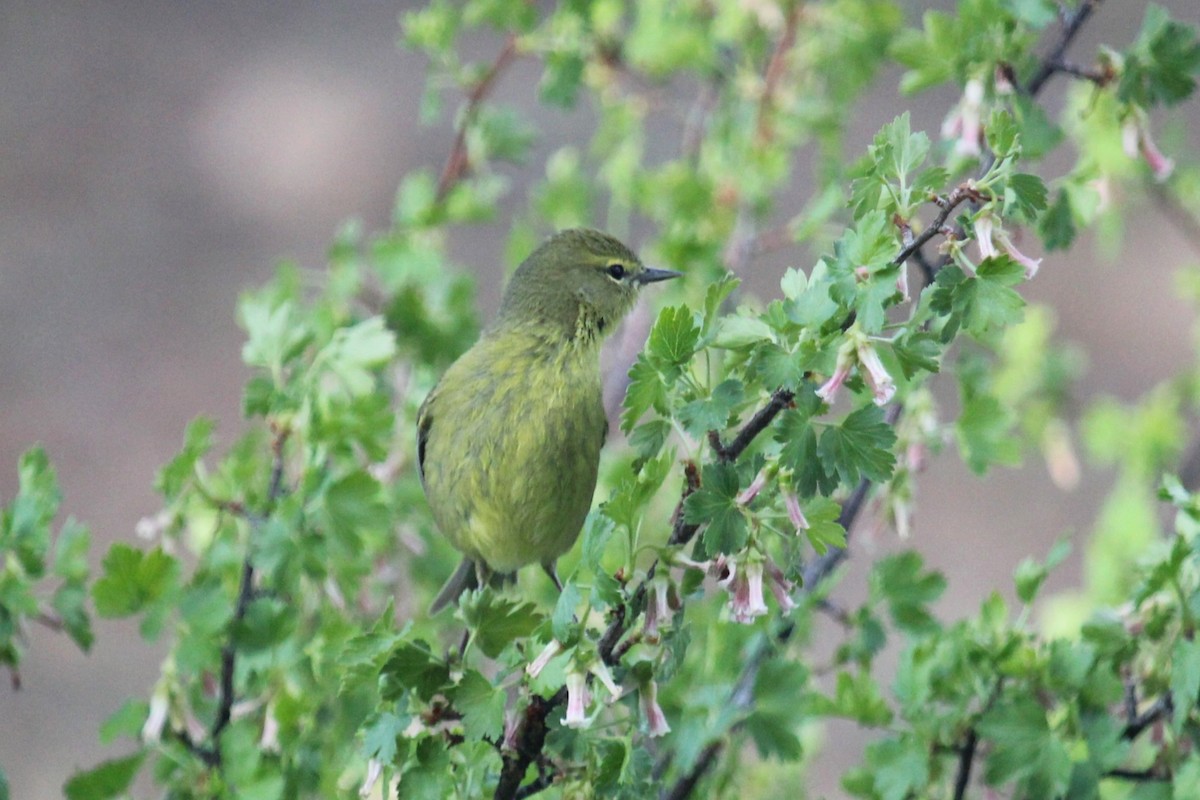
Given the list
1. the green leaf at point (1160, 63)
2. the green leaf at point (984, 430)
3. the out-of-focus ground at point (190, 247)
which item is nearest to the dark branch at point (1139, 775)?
the green leaf at point (984, 430)

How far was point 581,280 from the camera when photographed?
2098 millimetres

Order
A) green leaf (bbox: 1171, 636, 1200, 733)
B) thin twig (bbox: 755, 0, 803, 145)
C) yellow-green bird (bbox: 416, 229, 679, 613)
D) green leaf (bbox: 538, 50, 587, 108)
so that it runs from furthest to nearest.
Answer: thin twig (bbox: 755, 0, 803, 145), green leaf (bbox: 538, 50, 587, 108), yellow-green bird (bbox: 416, 229, 679, 613), green leaf (bbox: 1171, 636, 1200, 733)

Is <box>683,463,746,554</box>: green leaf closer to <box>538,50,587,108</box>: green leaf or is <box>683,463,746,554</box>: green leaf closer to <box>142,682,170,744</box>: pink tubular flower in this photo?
<box>142,682,170,744</box>: pink tubular flower

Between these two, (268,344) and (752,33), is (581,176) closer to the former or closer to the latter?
(752,33)

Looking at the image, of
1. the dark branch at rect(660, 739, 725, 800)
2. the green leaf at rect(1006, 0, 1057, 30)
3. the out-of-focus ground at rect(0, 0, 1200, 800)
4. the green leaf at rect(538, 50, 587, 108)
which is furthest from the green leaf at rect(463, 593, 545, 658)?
the out-of-focus ground at rect(0, 0, 1200, 800)

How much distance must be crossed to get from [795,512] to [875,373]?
139mm

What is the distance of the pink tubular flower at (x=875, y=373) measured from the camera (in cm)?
102

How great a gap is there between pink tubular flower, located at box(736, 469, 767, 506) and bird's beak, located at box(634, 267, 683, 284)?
0.97 m

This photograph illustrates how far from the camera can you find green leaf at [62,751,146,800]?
4.78 feet

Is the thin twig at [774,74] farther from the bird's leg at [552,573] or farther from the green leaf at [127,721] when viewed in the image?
the green leaf at [127,721]

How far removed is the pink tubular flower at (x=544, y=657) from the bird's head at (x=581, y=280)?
0.94m

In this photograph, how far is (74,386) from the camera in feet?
17.1

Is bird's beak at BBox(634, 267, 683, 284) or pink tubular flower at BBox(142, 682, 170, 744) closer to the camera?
pink tubular flower at BBox(142, 682, 170, 744)

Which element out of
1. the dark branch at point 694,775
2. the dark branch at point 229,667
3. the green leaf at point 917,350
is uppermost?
the green leaf at point 917,350
